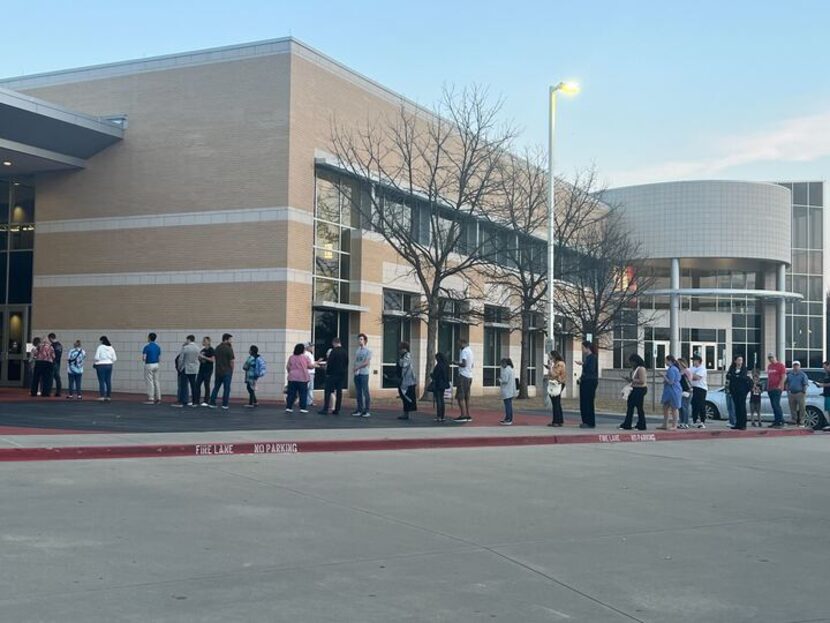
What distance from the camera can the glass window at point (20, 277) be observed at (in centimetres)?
2981

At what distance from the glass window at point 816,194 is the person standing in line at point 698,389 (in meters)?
47.3

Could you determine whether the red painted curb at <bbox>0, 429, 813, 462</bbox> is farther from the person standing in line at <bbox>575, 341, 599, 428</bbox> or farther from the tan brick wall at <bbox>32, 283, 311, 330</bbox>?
the tan brick wall at <bbox>32, 283, 311, 330</bbox>

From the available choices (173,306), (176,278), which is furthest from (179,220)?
(173,306)

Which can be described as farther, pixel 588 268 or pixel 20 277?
pixel 588 268

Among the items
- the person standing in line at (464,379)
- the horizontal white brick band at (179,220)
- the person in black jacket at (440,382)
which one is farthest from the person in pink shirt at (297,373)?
the horizontal white brick band at (179,220)

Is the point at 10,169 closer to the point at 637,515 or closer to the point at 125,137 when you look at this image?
the point at 125,137

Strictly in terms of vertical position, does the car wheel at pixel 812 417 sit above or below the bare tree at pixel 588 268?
below

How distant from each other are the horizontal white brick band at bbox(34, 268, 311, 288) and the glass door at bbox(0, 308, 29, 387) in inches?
62.8

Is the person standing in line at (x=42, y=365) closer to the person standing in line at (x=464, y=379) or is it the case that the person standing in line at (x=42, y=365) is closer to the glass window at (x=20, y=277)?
the glass window at (x=20, y=277)

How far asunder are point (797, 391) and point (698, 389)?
3.21 m

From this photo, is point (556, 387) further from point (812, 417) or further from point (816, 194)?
point (816, 194)

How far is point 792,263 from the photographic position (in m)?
64.0

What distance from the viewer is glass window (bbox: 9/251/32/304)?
2981 centimetres

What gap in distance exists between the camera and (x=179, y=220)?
89.5 ft
